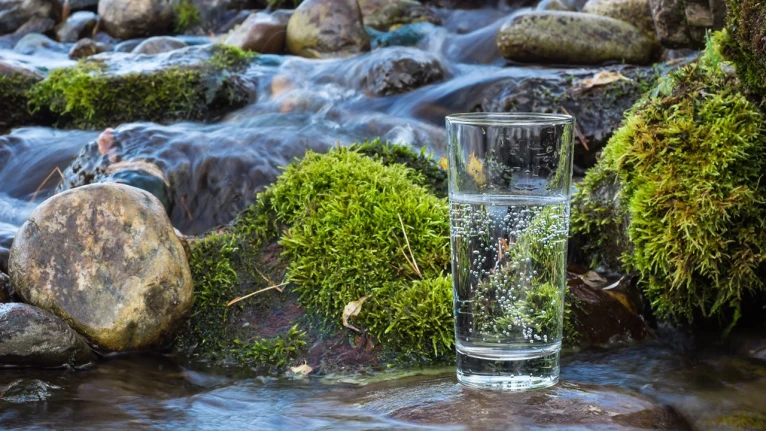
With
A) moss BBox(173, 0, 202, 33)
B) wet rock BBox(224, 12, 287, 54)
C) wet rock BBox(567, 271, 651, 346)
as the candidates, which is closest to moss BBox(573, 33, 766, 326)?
wet rock BBox(567, 271, 651, 346)

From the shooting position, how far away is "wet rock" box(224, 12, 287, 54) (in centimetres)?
1173

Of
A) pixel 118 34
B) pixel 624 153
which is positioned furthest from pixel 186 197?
pixel 118 34

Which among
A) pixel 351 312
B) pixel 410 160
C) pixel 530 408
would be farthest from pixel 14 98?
pixel 530 408

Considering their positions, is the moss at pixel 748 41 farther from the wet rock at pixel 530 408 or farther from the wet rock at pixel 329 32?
the wet rock at pixel 329 32

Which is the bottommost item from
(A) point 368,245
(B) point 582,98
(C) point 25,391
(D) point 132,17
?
(C) point 25,391

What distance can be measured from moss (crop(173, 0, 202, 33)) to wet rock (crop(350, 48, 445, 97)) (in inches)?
268

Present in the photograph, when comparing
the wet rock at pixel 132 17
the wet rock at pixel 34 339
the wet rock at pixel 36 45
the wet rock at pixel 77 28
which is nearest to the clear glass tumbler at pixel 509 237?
the wet rock at pixel 34 339

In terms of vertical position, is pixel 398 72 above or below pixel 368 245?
above

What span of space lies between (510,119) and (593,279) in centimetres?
185

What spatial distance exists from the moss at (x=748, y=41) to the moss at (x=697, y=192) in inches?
4.4

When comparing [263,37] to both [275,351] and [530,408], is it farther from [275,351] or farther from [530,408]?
[530,408]

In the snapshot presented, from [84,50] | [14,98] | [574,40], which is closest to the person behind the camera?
[574,40]

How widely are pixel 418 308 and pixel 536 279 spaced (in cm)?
101

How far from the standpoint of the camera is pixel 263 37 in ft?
38.6
